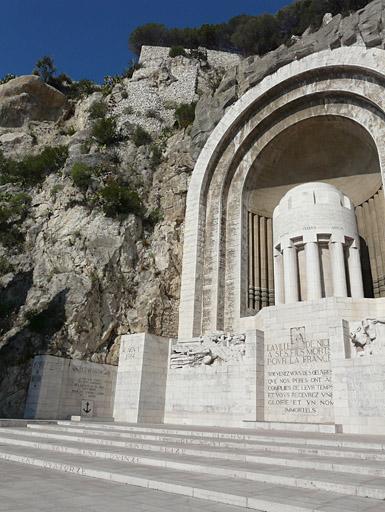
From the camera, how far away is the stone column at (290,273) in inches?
531

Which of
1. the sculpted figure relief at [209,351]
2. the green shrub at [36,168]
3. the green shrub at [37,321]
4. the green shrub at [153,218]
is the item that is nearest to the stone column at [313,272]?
the sculpted figure relief at [209,351]

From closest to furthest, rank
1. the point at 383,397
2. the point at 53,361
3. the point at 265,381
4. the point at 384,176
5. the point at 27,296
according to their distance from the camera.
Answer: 1. the point at 383,397
2. the point at 265,381
3. the point at 53,361
4. the point at 384,176
5. the point at 27,296

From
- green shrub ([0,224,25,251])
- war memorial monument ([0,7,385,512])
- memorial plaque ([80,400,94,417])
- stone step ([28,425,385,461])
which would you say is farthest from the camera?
green shrub ([0,224,25,251])

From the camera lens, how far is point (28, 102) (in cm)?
2725

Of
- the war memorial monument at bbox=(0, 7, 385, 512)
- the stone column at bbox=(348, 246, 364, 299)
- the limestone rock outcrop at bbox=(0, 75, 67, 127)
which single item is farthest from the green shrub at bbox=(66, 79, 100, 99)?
the stone column at bbox=(348, 246, 364, 299)

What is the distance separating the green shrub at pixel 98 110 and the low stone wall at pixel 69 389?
17.0 meters

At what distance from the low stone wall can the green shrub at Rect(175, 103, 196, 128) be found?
1531 centimetres

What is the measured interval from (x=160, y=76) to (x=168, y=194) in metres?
14.9

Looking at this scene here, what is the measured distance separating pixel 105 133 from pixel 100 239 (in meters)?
7.86

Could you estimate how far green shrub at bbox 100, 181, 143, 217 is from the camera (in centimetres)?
1773

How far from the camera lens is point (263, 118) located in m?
17.5

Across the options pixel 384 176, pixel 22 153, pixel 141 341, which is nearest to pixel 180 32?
pixel 22 153

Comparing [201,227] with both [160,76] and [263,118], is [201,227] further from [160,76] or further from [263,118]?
[160,76]

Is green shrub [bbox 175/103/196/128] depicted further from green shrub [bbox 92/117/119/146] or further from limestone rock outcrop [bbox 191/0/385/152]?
green shrub [bbox 92/117/119/146]
